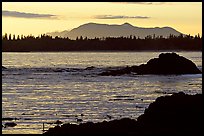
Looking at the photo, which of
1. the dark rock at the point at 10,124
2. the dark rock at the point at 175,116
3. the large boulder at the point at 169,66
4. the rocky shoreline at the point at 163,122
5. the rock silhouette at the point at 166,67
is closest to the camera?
the dark rock at the point at 175,116

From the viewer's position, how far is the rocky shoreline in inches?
503

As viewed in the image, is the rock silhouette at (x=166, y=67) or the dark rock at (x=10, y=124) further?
the rock silhouette at (x=166, y=67)

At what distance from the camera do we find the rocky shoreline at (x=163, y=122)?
1277cm

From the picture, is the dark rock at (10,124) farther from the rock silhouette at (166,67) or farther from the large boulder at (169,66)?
the large boulder at (169,66)

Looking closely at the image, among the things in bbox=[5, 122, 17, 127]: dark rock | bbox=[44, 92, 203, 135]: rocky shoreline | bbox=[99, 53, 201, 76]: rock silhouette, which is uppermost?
bbox=[99, 53, 201, 76]: rock silhouette

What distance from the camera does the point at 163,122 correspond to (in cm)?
1359

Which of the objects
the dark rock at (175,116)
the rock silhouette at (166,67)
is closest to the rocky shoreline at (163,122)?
the dark rock at (175,116)

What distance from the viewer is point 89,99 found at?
36.5 metres

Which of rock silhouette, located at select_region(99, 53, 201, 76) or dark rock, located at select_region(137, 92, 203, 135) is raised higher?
rock silhouette, located at select_region(99, 53, 201, 76)

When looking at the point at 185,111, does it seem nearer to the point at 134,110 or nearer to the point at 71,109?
the point at 134,110

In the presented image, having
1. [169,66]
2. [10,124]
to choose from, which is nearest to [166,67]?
[169,66]

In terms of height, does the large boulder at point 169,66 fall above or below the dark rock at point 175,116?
above

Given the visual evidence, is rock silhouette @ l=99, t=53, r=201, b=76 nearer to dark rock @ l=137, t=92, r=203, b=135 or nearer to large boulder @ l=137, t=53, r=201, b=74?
large boulder @ l=137, t=53, r=201, b=74

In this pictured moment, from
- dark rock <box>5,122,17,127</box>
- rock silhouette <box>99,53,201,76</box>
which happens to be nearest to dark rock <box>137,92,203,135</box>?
dark rock <box>5,122,17,127</box>
